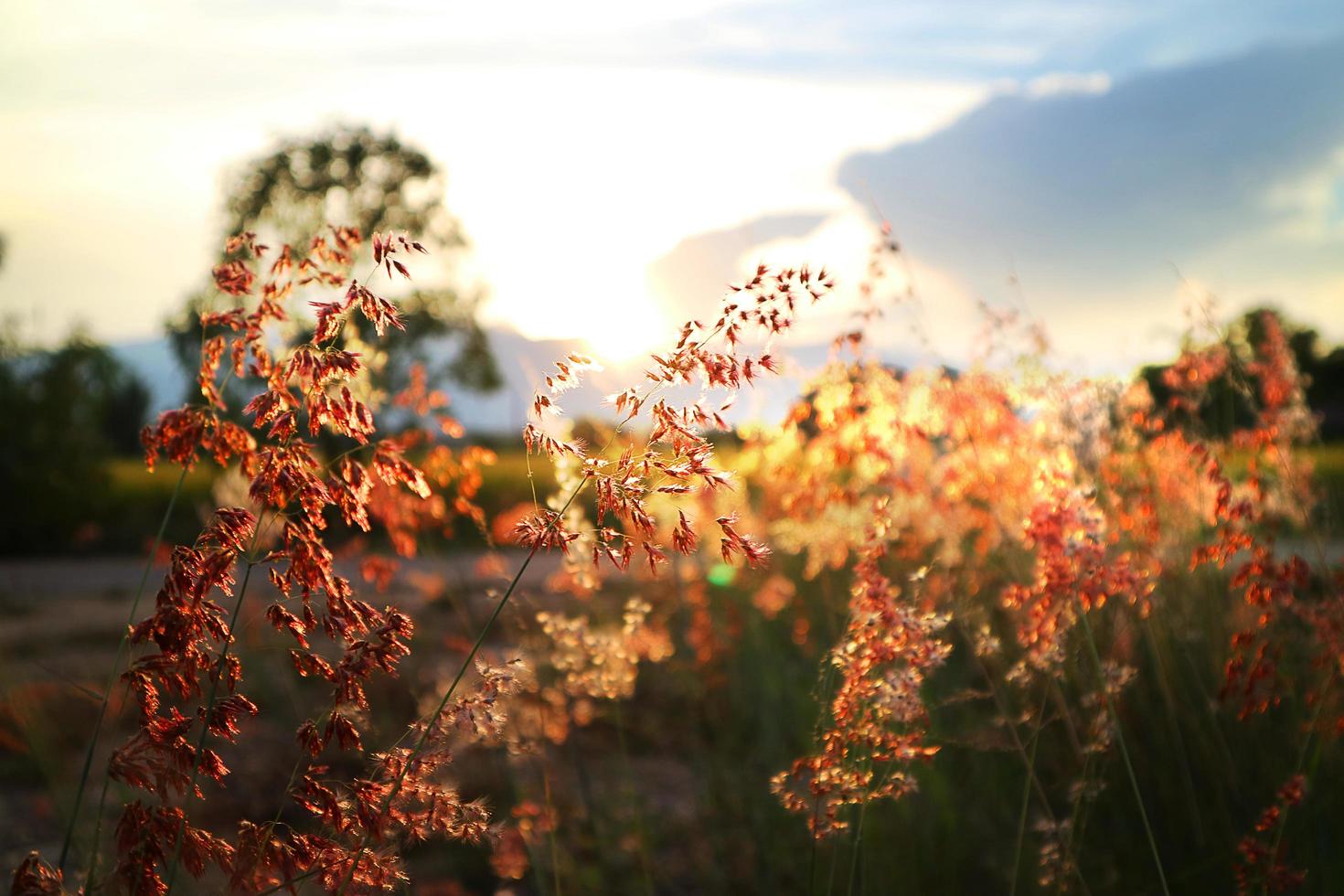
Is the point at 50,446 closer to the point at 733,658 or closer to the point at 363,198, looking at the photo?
the point at 363,198

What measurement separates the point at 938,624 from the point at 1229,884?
2164mm

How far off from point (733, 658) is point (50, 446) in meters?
16.1

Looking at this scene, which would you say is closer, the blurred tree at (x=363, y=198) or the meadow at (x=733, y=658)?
the meadow at (x=733, y=658)

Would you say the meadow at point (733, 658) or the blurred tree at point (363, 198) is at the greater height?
the blurred tree at point (363, 198)

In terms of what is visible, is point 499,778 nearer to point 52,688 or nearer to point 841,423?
point 841,423

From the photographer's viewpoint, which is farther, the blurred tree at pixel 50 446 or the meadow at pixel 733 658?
the blurred tree at pixel 50 446

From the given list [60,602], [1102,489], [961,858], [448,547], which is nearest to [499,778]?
[961,858]

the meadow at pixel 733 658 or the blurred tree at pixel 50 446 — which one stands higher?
the blurred tree at pixel 50 446

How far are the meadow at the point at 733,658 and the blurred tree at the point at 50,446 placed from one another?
11.7m

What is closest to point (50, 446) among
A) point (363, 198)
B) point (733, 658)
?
point (363, 198)

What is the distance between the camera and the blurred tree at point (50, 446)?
1828cm

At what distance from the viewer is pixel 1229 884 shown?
144 inches

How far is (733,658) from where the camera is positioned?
661 centimetres

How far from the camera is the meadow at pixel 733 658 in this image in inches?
79.0
